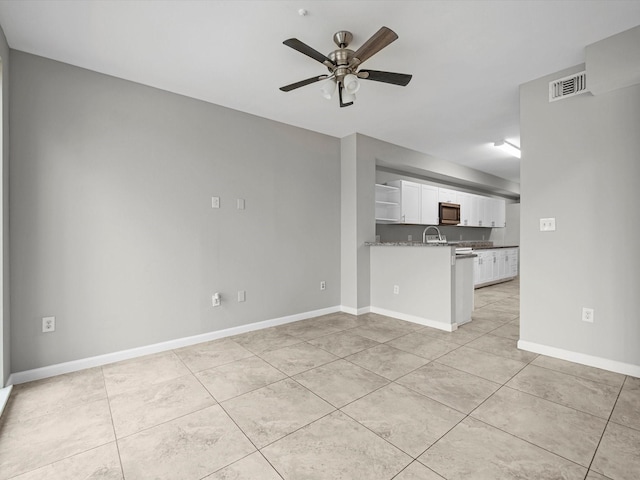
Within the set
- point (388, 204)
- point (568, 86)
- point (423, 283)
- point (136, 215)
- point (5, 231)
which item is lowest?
point (423, 283)

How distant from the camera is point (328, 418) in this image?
6.52 ft

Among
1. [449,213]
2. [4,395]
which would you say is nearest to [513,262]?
[449,213]

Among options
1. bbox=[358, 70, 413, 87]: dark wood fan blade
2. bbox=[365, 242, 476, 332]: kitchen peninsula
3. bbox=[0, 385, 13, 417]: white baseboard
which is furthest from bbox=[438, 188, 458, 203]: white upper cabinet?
bbox=[0, 385, 13, 417]: white baseboard

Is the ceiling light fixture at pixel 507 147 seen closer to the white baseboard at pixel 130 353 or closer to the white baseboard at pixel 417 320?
the white baseboard at pixel 417 320

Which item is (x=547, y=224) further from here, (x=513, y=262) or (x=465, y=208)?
(x=513, y=262)

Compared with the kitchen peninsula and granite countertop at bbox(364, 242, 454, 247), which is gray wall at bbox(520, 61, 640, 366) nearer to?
the kitchen peninsula

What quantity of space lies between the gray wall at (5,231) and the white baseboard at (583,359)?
451cm

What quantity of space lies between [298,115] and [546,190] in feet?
9.27

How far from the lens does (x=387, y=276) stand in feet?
14.9

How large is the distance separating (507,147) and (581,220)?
2.81 meters

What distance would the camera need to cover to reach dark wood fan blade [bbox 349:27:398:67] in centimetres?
192

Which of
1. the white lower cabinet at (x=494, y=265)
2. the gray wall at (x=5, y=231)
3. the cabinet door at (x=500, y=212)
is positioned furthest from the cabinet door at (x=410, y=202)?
the gray wall at (x=5, y=231)

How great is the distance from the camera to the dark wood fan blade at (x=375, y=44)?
1.92m

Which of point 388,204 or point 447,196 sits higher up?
point 447,196
